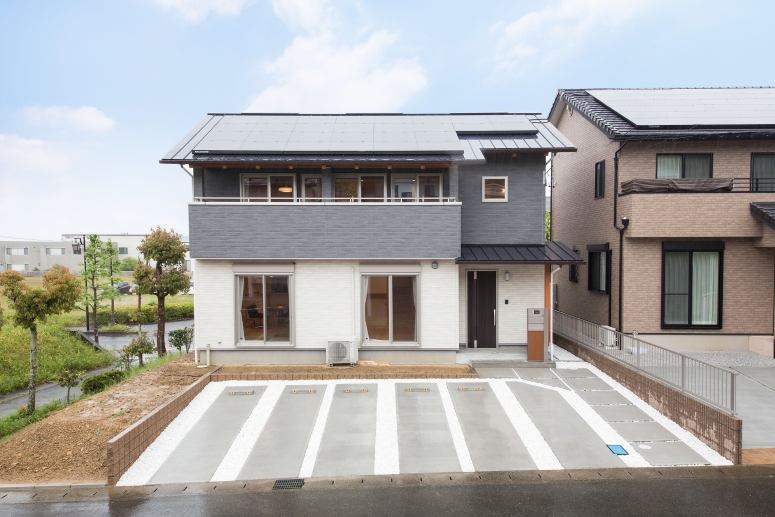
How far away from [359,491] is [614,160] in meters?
11.4

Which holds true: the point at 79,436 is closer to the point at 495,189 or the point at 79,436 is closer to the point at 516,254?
the point at 516,254

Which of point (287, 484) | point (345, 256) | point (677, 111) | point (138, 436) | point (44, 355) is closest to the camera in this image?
point (287, 484)

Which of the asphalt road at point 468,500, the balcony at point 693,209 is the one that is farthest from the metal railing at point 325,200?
the asphalt road at point 468,500

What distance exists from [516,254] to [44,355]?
16.4 m

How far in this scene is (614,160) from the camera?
12.6 meters

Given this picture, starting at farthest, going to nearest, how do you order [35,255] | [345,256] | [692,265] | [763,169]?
[35,255], [763,169], [692,265], [345,256]

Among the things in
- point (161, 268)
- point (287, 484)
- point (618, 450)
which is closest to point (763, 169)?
point (618, 450)

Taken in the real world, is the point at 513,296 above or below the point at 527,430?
above

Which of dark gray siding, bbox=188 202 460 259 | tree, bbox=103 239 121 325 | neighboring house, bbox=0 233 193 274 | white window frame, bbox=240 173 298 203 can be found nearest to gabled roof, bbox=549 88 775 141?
dark gray siding, bbox=188 202 460 259

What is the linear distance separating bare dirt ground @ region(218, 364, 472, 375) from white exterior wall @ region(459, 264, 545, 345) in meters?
1.58

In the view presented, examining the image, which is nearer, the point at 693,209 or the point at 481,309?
the point at 693,209

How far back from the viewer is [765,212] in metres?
10.9

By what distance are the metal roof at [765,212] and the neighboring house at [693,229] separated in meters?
0.03

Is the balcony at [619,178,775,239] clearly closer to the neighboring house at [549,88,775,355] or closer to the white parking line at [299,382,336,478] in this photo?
the neighboring house at [549,88,775,355]
